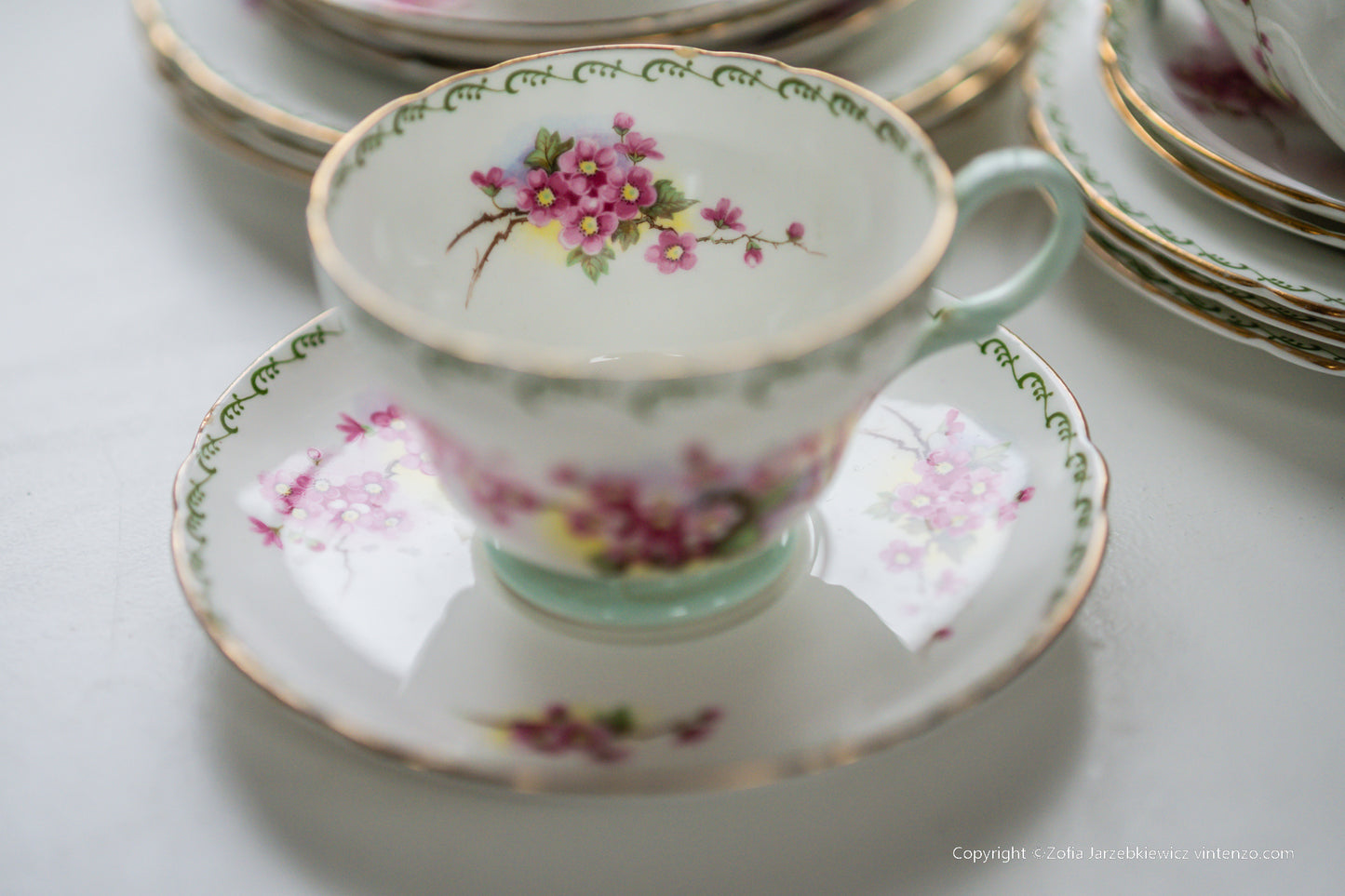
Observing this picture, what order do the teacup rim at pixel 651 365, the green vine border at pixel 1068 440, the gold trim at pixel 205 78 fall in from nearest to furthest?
the teacup rim at pixel 651 365 → the green vine border at pixel 1068 440 → the gold trim at pixel 205 78

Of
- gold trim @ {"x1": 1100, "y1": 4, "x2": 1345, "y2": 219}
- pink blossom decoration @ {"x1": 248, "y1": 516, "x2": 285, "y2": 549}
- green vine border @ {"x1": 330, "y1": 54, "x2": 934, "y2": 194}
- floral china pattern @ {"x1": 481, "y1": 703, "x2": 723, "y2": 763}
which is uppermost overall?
green vine border @ {"x1": 330, "y1": 54, "x2": 934, "y2": 194}

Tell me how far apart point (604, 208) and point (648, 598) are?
0.22 meters

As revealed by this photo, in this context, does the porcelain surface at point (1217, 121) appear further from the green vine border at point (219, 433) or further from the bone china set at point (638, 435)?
the green vine border at point (219, 433)

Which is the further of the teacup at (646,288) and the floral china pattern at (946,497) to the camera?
the floral china pattern at (946,497)

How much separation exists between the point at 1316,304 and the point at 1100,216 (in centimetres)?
12

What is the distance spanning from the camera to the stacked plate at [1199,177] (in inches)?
25.2

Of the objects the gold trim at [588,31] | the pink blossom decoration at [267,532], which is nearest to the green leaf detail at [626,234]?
A: the gold trim at [588,31]

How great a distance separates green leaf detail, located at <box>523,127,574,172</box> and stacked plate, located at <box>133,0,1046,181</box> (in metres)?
0.12

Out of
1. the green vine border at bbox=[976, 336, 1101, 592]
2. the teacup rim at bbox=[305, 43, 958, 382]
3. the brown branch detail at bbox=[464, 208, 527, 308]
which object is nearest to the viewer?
the teacup rim at bbox=[305, 43, 958, 382]

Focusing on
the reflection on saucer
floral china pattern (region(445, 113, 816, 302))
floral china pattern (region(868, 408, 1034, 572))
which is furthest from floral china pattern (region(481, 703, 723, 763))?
floral china pattern (region(445, 113, 816, 302))

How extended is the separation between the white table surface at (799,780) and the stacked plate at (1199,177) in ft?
0.21

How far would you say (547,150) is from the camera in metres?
0.63

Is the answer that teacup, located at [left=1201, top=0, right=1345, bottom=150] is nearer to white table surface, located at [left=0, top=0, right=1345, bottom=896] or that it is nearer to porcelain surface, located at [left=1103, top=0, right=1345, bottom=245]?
porcelain surface, located at [left=1103, top=0, right=1345, bottom=245]

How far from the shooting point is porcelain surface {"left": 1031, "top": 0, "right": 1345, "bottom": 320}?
64 centimetres
